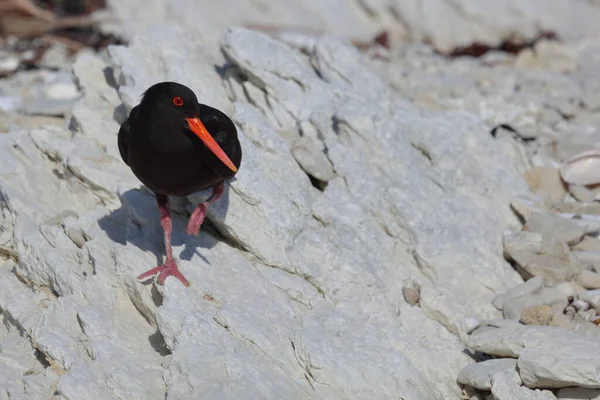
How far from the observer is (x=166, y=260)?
6.09m

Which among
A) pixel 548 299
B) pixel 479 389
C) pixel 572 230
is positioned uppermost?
pixel 572 230

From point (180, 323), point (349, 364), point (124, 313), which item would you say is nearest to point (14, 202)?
point (124, 313)

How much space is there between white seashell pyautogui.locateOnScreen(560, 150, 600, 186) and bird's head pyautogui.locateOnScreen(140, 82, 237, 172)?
14.8ft

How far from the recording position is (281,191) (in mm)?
6945

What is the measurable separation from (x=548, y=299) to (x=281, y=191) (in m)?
2.44

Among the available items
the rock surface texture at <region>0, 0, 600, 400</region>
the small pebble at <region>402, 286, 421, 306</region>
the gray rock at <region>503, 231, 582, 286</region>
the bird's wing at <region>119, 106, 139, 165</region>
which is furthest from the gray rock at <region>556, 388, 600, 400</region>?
the bird's wing at <region>119, 106, 139, 165</region>

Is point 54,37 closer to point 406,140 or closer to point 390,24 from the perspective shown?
point 390,24

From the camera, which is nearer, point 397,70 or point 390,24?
point 397,70

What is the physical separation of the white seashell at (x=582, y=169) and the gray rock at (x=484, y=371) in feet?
11.0

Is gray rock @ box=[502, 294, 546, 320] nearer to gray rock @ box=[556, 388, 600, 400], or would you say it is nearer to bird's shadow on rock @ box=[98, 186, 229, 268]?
gray rock @ box=[556, 388, 600, 400]

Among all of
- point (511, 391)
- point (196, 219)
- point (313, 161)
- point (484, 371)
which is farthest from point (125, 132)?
point (511, 391)

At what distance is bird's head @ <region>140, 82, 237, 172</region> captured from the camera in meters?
5.71

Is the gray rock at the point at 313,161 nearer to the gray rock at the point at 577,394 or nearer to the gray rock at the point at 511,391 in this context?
the gray rock at the point at 511,391

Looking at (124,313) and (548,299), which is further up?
(548,299)
